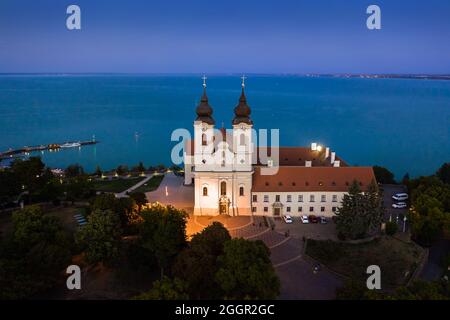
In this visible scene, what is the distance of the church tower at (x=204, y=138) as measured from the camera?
4272 cm

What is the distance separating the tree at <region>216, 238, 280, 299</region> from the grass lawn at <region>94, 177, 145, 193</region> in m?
30.0

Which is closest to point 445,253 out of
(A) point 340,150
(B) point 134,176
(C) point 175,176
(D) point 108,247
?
(D) point 108,247

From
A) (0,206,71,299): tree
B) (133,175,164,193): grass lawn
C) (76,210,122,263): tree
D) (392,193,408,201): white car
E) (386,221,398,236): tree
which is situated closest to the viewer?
(0,206,71,299): tree

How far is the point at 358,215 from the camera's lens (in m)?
37.6

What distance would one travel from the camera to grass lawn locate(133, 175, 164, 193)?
53594 mm

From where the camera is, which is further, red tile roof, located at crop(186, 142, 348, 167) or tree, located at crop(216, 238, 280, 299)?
red tile roof, located at crop(186, 142, 348, 167)

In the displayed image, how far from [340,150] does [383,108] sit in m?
70.3

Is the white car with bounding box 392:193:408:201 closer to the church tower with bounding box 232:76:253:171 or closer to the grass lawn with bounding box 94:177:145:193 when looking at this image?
the church tower with bounding box 232:76:253:171

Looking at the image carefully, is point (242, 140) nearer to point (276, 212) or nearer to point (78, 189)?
point (276, 212)

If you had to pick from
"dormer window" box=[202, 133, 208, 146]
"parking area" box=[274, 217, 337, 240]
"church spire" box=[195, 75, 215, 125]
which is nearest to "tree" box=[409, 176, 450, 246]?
"parking area" box=[274, 217, 337, 240]

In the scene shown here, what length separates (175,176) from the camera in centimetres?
6019

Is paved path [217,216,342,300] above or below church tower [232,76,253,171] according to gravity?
below

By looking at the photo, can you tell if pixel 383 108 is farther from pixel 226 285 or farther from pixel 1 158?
pixel 226 285
